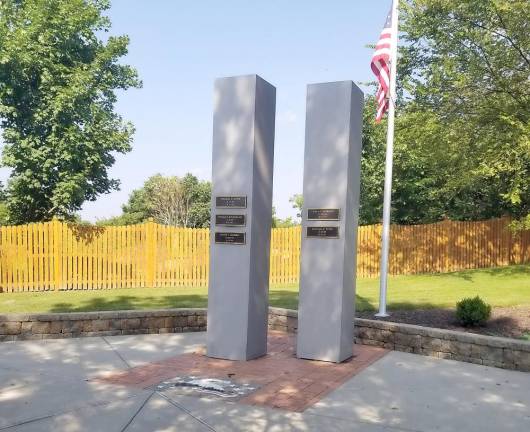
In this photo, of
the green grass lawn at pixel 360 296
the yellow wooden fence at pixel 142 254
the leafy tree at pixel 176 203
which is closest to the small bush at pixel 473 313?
the green grass lawn at pixel 360 296

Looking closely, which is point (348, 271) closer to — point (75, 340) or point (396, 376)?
point (396, 376)

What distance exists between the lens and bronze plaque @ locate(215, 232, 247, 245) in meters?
7.10

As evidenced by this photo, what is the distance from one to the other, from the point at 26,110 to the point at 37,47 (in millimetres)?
2204

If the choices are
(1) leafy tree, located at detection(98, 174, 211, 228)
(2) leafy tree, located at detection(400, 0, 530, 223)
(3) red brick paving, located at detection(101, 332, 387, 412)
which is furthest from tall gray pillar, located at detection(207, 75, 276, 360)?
(1) leafy tree, located at detection(98, 174, 211, 228)

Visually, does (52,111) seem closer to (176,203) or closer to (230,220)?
(230,220)

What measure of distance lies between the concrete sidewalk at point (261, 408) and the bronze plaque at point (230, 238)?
1.82 m

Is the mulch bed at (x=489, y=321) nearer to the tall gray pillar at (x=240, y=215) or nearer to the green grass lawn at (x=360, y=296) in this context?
the green grass lawn at (x=360, y=296)

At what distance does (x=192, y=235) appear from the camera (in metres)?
16.5

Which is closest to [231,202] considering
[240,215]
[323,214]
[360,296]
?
[240,215]

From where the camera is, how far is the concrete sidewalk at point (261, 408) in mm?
4645

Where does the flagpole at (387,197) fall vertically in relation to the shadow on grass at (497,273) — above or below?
above

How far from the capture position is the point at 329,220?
7.03 meters

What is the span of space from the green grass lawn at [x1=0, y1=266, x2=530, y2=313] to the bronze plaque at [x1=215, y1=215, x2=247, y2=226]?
423cm

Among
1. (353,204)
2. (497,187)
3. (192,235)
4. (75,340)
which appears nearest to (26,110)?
(192,235)
